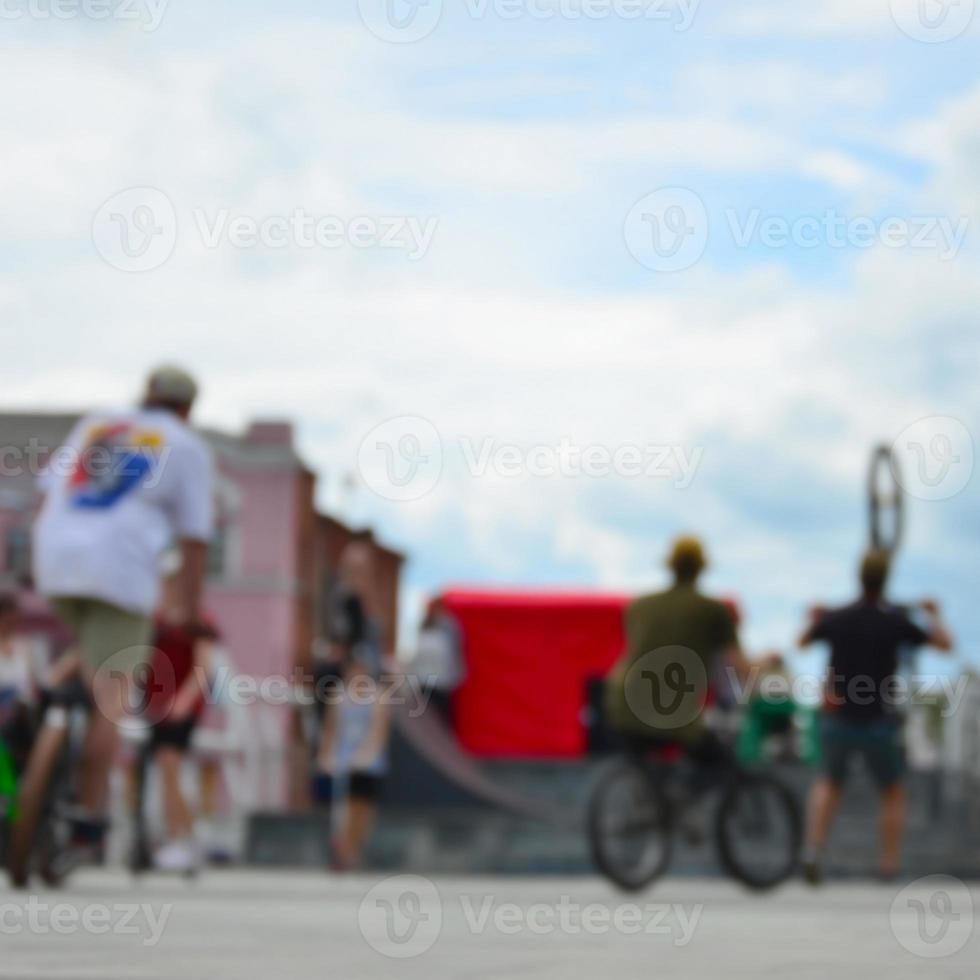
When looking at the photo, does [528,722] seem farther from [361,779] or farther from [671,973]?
[671,973]

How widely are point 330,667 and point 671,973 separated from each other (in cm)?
1002

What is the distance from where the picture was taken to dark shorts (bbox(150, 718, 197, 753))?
1329 centimetres

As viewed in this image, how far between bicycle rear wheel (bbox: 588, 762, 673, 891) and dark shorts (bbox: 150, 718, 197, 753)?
2.32m

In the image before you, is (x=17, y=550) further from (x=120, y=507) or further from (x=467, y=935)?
(x=467, y=935)

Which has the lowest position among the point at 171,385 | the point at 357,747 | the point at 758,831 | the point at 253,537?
the point at 758,831

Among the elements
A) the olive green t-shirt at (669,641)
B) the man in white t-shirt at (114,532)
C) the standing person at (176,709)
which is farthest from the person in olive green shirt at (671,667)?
the man in white t-shirt at (114,532)

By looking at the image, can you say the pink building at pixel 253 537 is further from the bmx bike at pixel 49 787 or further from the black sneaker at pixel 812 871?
the bmx bike at pixel 49 787

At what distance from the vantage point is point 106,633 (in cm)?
878

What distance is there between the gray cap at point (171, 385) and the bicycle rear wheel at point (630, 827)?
355 cm

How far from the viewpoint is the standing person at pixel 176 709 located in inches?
513

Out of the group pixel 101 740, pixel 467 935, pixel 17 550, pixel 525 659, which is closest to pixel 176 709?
pixel 101 740

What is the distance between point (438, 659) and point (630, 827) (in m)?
11.0

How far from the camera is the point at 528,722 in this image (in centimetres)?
2498

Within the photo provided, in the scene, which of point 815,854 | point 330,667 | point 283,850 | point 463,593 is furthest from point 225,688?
point 463,593
